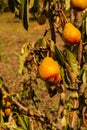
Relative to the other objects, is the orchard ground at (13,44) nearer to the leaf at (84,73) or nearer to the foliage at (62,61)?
the foliage at (62,61)

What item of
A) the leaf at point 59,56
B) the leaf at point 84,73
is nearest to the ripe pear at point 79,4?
the leaf at point 59,56

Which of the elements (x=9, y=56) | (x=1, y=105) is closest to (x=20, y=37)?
(x=9, y=56)

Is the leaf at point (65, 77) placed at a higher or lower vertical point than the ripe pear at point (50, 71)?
lower

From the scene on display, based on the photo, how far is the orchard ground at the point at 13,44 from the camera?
557 cm

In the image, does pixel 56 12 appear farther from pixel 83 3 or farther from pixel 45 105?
pixel 45 105

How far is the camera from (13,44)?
826 centimetres

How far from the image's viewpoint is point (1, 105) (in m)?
1.97

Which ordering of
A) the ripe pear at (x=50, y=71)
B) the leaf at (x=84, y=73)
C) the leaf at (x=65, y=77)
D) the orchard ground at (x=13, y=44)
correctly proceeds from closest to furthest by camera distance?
the ripe pear at (x=50, y=71)
the leaf at (x=65, y=77)
the leaf at (x=84, y=73)
the orchard ground at (x=13, y=44)

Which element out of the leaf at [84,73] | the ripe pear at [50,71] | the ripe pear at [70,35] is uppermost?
the ripe pear at [70,35]

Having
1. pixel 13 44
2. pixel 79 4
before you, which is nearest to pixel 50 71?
pixel 79 4

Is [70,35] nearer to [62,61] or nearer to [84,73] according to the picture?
[62,61]

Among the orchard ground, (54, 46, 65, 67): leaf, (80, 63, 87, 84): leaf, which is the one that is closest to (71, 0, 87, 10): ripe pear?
(54, 46, 65, 67): leaf

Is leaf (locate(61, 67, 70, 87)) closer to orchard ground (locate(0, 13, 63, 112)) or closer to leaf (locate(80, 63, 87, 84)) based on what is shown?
leaf (locate(80, 63, 87, 84))

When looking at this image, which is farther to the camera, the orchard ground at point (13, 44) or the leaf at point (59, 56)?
the orchard ground at point (13, 44)
